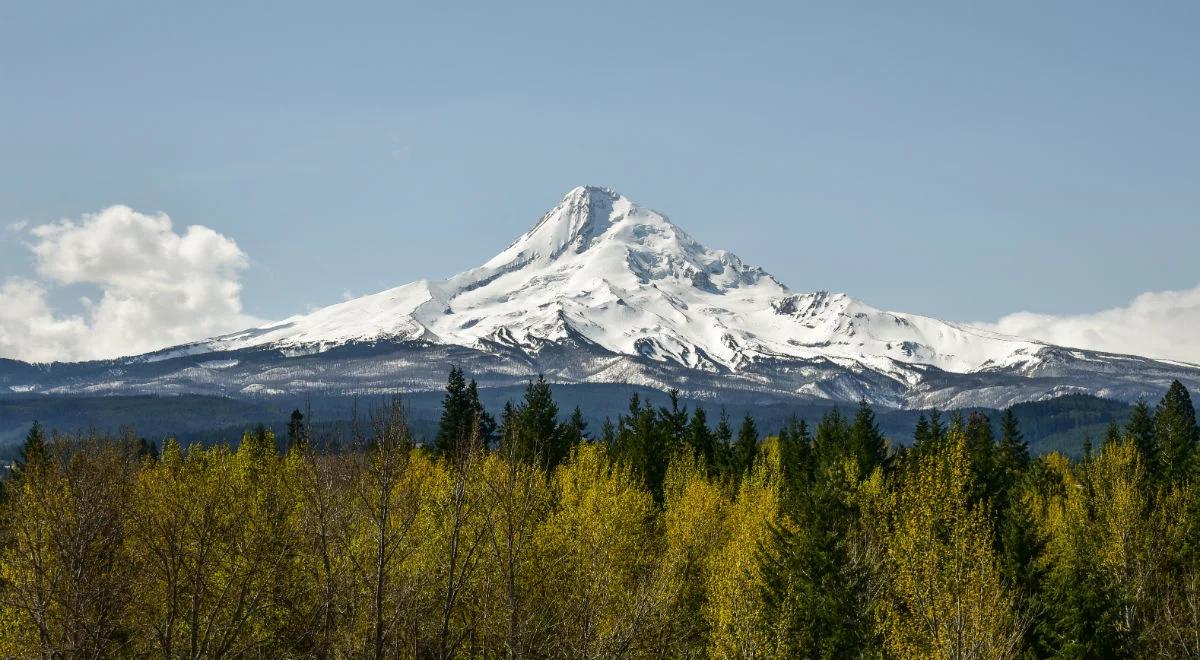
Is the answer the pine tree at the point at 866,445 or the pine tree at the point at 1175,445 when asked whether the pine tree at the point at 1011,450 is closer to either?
the pine tree at the point at 866,445

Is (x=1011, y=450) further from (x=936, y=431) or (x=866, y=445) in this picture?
(x=866, y=445)

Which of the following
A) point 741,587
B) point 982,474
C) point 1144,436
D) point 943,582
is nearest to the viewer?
point 741,587

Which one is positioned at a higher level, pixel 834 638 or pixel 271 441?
pixel 271 441

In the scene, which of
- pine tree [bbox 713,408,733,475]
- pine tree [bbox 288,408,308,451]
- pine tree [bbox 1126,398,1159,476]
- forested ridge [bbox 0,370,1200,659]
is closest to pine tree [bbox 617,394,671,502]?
pine tree [bbox 713,408,733,475]

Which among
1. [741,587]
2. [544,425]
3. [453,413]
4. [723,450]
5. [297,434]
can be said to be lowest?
[741,587]

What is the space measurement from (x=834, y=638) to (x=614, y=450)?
166ft

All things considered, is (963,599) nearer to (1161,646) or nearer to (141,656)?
(1161,646)

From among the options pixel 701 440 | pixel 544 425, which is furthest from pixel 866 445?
pixel 544 425

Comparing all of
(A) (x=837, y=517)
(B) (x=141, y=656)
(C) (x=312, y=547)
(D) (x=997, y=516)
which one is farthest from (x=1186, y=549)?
(B) (x=141, y=656)

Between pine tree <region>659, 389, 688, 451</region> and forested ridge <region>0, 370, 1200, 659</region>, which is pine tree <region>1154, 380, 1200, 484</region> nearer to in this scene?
forested ridge <region>0, 370, 1200, 659</region>

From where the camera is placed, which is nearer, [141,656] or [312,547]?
[312,547]

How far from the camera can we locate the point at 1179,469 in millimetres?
76875

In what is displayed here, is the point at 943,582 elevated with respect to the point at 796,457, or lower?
lower

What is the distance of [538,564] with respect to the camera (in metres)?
A: 50.2
